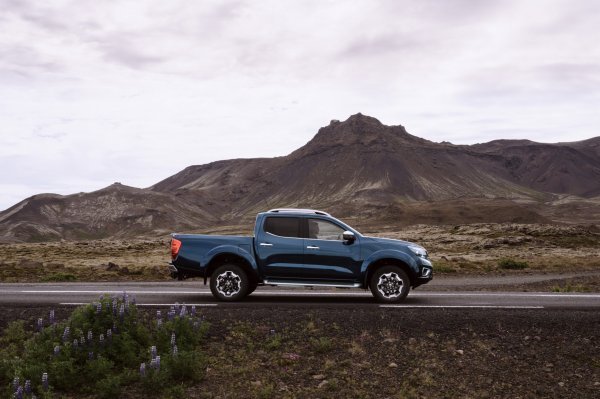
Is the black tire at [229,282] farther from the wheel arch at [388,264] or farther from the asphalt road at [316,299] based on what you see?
the wheel arch at [388,264]

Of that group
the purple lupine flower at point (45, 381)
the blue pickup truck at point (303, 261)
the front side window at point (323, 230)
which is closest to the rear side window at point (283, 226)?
the blue pickup truck at point (303, 261)

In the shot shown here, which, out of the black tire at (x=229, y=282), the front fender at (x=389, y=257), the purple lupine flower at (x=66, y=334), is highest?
the front fender at (x=389, y=257)

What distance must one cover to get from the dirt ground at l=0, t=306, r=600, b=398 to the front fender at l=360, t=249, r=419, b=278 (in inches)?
55.8

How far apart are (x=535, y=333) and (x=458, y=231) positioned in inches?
2172

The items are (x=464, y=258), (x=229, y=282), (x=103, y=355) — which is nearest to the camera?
(x=103, y=355)

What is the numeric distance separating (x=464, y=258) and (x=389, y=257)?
25542mm

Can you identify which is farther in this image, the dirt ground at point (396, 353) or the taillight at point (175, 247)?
the taillight at point (175, 247)

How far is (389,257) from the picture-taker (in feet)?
38.7

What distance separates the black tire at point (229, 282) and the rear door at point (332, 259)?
4.71 ft

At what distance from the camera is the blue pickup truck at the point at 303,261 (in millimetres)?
11852

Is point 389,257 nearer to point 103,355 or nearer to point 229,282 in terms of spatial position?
point 229,282

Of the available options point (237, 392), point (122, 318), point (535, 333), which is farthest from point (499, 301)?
point (122, 318)

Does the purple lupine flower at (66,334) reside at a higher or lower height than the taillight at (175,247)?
lower

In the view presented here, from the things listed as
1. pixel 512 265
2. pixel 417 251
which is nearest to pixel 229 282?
pixel 417 251
